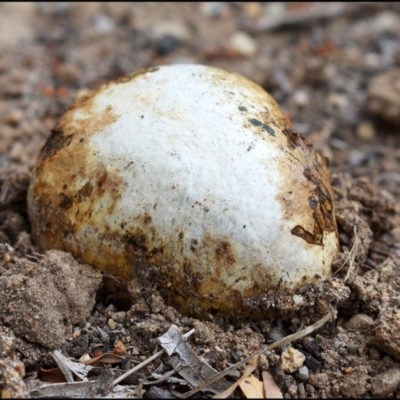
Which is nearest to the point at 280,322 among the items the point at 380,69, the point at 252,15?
the point at 380,69

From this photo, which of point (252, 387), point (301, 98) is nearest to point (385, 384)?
point (252, 387)

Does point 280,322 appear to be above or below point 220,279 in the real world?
below

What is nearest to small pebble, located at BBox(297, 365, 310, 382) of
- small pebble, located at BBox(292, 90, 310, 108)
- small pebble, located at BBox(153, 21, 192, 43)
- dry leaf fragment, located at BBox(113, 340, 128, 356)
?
dry leaf fragment, located at BBox(113, 340, 128, 356)

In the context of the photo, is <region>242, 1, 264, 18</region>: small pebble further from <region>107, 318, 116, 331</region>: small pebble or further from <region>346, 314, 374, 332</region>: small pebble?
<region>107, 318, 116, 331</region>: small pebble

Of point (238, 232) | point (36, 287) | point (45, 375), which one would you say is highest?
point (238, 232)

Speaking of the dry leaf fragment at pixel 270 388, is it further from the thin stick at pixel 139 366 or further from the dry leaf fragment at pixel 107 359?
the dry leaf fragment at pixel 107 359

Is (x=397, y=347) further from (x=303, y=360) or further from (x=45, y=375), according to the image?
(x=45, y=375)
